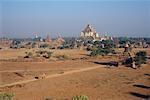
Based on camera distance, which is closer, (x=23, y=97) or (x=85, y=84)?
(x=23, y=97)

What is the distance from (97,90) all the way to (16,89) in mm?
6555

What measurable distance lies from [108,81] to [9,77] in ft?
36.2

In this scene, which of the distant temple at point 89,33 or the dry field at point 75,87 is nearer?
the dry field at point 75,87

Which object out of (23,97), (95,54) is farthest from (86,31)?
(23,97)

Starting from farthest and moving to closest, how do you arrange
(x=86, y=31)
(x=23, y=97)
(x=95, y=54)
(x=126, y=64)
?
(x=86, y=31)
(x=95, y=54)
(x=126, y=64)
(x=23, y=97)

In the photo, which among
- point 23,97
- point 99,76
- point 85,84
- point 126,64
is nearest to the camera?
point 23,97

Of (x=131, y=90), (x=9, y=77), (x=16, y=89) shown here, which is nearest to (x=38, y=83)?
(x=16, y=89)

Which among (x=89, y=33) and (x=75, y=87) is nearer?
(x=75, y=87)

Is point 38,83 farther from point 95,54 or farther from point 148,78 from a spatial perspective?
point 95,54

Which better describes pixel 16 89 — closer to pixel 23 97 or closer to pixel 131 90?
pixel 23 97

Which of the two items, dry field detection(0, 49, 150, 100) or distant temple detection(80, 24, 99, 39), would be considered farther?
distant temple detection(80, 24, 99, 39)

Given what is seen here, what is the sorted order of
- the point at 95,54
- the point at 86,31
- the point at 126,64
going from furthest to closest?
the point at 86,31 → the point at 95,54 → the point at 126,64

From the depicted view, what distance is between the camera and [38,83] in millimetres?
32594

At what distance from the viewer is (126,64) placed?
50.3m
